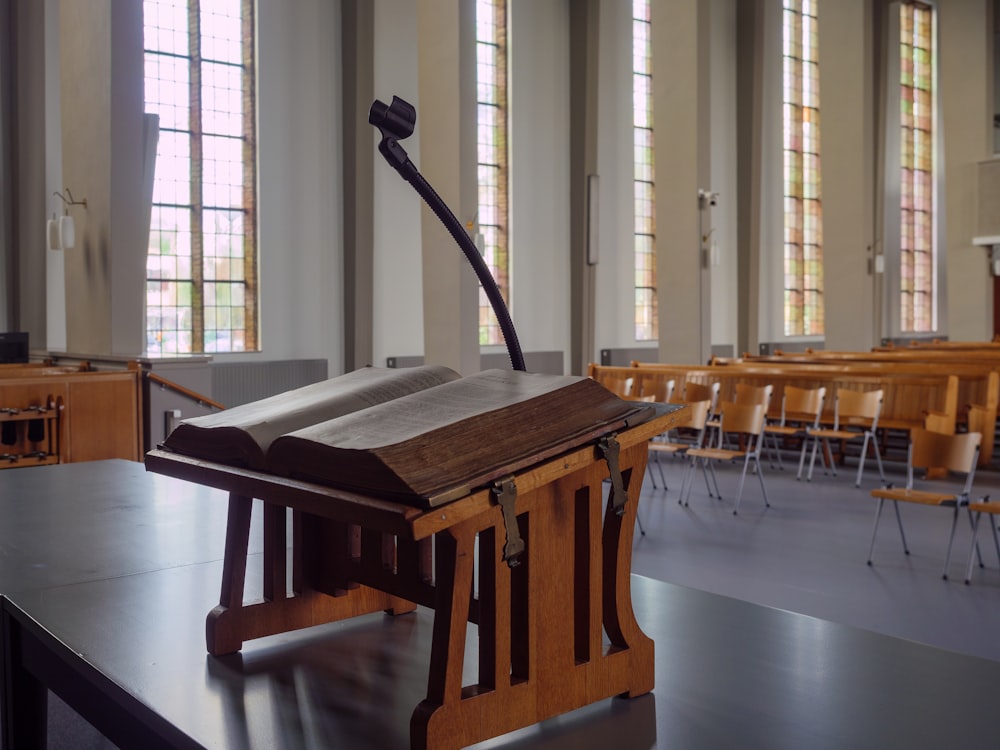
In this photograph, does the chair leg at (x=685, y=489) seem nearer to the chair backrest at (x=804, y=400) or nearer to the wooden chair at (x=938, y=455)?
the chair backrest at (x=804, y=400)

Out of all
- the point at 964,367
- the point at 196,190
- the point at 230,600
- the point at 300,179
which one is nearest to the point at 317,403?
the point at 230,600

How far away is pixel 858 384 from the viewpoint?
9672 millimetres

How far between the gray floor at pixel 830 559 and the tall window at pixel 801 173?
41.8 feet

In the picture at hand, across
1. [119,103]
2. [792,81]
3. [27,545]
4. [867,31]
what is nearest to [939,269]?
[792,81]

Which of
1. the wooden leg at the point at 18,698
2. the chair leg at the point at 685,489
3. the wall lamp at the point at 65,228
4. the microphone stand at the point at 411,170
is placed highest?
the wall lamp at the point at 65,228

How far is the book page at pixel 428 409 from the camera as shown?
1344 mm

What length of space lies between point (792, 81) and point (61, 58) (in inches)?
577

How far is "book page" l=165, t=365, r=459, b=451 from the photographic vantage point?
5.09ft

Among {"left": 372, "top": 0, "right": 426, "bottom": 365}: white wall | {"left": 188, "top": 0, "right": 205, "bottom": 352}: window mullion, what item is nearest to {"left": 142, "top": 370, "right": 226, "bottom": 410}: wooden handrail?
{"left": 188, "top": 0, "right": 205, "bottom": 352}: window mullion

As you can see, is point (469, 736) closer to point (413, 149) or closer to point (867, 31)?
point (413, 149)

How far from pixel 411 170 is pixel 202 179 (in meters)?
12.6

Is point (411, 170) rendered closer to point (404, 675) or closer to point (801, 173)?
point (404, 675)

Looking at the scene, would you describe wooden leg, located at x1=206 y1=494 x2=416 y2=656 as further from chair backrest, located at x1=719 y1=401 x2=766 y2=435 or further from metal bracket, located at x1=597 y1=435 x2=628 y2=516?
chair backrest, located at x1=719 y1=401 x2=766 y2=435

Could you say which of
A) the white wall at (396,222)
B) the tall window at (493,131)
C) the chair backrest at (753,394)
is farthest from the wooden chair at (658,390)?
the tall window at (493,131)
